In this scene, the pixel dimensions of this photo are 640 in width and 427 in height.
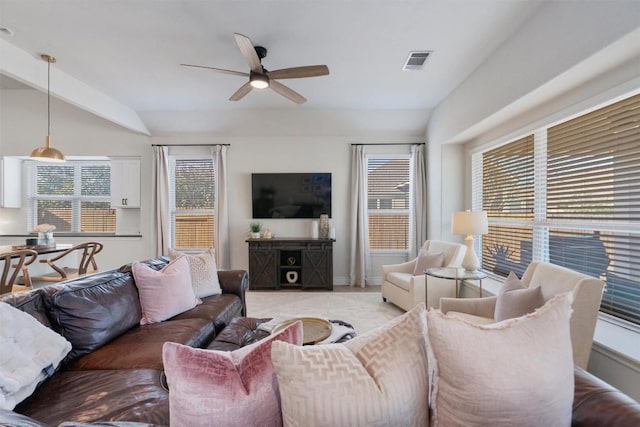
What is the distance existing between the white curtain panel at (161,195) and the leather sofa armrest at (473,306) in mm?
4490

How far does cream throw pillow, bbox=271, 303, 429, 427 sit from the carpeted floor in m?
2.40

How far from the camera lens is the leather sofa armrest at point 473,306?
7.42 ft

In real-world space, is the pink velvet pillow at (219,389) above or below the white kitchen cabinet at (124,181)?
below

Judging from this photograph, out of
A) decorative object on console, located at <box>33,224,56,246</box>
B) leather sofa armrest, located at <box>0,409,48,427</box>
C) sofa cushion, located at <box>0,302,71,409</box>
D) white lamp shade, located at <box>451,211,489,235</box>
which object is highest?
white lamp shade, located at <box>451,211,489,235</box>

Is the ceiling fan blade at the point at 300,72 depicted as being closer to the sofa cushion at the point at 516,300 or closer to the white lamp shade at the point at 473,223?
the white lamp shade at the point at 473,223

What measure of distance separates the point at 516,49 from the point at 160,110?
191 inches

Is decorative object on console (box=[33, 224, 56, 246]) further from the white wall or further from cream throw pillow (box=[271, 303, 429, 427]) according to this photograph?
cream throw pillow (box=[271, 303, 429, 427])

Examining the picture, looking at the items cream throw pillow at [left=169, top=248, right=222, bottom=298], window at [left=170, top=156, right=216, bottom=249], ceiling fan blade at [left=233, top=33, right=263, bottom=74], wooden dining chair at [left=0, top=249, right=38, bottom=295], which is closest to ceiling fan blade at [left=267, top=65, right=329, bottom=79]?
ceiling fan blade at [left=233, top=33, right=263, bottom=74]

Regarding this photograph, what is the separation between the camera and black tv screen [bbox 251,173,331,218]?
490cm

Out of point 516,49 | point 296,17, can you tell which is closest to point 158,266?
point 296,17

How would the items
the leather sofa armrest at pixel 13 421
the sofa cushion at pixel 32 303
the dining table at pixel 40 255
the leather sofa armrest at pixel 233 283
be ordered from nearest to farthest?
1. the leather sofa armrest at pixel 13 421
2. the sofa cushion at pixel 32 303
3. the leather sofa armrest at pixel 233 283
4. the dining table at pixel 40 255

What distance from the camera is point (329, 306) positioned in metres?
3.79

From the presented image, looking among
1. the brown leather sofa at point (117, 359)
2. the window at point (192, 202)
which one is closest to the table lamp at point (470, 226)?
the brown leather sofa at point (117, 359)

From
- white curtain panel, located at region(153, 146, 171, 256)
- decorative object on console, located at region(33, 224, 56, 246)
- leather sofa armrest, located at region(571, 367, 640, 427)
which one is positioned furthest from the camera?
white curtain panel, located at region(153, 146, 171, 256)
